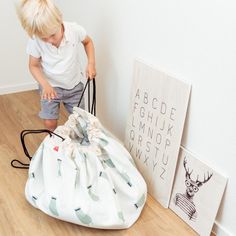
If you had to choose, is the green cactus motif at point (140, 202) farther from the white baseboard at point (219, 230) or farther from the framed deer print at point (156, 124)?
the white baseboard at point (219, 230)

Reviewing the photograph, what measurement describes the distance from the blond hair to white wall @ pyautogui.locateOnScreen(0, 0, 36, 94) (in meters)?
0.82

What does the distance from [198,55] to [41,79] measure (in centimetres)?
62

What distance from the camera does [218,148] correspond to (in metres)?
1.04

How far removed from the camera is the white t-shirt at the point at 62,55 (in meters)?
1.29

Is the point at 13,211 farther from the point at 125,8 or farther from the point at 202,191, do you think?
the point at 125,8

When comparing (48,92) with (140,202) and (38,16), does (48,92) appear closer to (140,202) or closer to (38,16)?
(38,16)

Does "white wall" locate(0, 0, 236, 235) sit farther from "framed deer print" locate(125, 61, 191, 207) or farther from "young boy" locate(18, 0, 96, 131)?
"young boy" locate(18, 0, 96, 131)

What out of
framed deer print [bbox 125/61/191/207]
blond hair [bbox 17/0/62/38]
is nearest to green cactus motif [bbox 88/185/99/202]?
framed deer print [bbox 125/61/191/207]

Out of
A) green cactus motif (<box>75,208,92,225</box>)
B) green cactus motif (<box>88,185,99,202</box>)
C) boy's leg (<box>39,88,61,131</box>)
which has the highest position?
boy's leg (<box>39,88,61,131</box>)

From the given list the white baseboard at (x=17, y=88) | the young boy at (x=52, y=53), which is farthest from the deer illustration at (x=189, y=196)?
the white baseboard at (x=17, y=88)

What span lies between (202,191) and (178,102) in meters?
0.31

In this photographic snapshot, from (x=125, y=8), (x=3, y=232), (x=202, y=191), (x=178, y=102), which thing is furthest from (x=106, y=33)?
(x=3, y=232)

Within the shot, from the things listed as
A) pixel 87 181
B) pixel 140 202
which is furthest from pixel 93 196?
pixel 140 202

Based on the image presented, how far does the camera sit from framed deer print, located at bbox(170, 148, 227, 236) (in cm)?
107
